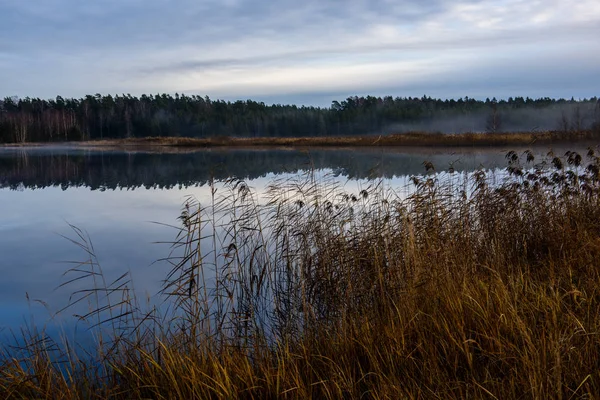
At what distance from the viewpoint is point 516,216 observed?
24.2 ft

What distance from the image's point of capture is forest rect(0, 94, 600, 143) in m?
75.9

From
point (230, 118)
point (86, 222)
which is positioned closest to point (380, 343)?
point (86, 222)

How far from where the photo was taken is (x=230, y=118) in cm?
8425

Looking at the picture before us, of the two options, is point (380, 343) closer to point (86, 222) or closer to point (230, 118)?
point (86, 222)

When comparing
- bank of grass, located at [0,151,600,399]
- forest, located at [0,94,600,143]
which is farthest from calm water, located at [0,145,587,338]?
forest, located at [0,94,600,143]

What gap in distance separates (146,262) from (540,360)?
6.49 meters

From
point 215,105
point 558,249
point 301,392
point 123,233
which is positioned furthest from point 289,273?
point 215,105

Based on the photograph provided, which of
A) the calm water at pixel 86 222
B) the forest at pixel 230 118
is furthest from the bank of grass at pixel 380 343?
the forest at pixel 230 118

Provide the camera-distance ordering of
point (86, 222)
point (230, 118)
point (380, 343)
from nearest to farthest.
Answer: point (380, 343) < point (86, 222) < point (230, 118)

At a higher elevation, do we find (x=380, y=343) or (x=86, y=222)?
(x=380, y=343)

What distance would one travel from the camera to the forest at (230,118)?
249 ft

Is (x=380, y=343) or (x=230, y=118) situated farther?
(x=230, y=118)

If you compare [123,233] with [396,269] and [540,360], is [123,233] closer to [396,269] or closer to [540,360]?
[396,269]

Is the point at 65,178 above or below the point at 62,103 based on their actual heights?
below
